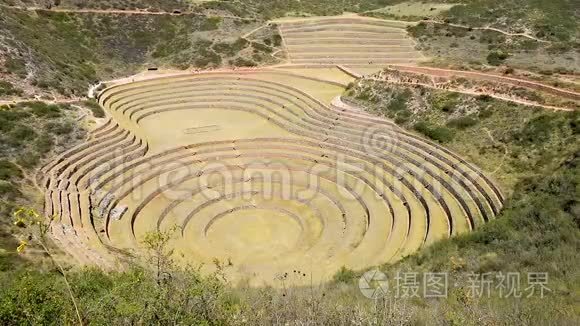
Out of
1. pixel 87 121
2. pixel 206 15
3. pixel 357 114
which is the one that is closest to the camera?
pixel 87 121

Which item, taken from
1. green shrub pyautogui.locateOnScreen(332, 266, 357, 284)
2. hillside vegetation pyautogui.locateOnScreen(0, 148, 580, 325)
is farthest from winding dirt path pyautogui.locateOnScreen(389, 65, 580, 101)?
green shrub pyautogui.locateOnScreen(332, 266, 357, 284)

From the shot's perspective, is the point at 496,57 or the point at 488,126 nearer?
the point at 488,126

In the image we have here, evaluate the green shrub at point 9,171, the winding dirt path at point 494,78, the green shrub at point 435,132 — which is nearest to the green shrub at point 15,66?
the green shrub at point 9,171

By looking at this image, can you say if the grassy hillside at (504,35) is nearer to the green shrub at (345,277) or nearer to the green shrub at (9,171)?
the green shrub at (345,277)

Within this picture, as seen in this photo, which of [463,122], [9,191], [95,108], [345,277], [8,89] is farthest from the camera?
[95,108]

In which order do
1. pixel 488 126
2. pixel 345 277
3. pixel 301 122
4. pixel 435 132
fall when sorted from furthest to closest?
pixel 301 122, pixel 435 132, pixel 488 126, pixel 345 277

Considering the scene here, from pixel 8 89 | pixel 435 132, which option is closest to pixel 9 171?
pixel 8 89

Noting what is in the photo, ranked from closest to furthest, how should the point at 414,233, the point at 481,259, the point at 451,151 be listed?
the point at 481,259, the point at 414,233, the point at 451,151

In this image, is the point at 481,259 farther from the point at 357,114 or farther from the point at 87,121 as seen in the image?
the point at 87,121

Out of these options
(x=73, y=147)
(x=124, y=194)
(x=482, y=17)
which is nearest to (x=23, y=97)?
(x=73, y=147)

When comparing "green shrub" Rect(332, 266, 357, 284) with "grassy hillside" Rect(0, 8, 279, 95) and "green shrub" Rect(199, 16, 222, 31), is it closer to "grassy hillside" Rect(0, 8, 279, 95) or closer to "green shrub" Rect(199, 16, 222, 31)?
"grassy hillside" Rect(0, 8, 279, 95)

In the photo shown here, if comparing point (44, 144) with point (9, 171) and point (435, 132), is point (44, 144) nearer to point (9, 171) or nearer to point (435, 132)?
point (9, 171)
